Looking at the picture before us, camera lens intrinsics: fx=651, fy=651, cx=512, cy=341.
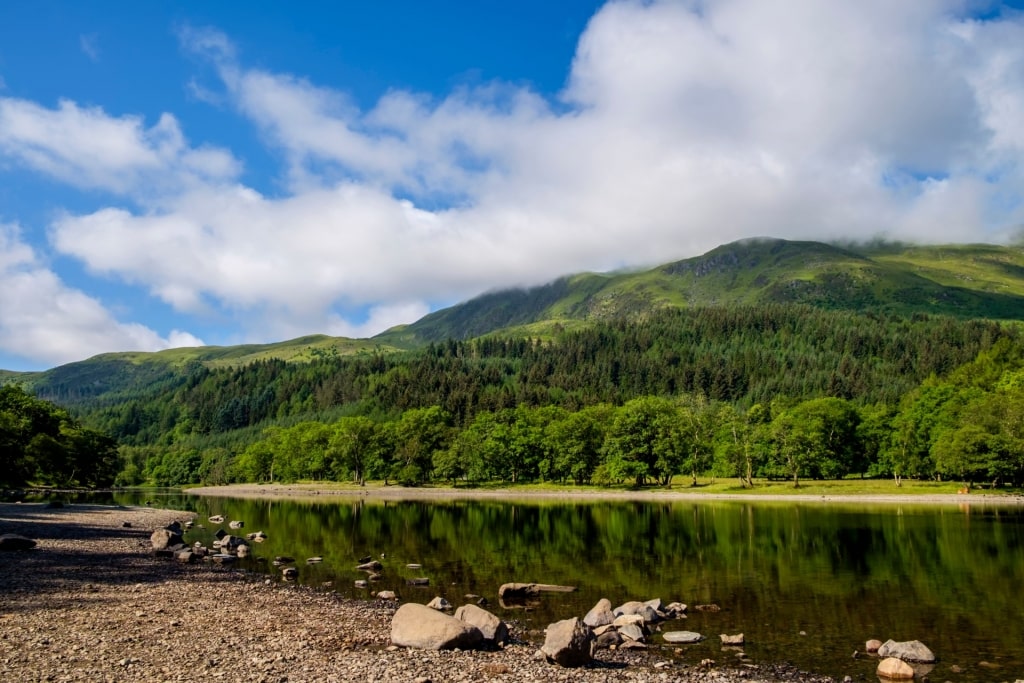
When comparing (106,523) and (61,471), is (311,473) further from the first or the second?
(106,523)

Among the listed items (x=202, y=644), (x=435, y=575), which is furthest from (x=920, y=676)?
(x=435, y=575)

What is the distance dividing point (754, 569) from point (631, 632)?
20053 mm

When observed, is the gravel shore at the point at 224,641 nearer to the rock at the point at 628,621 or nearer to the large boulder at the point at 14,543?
the rock at the point at 628,621

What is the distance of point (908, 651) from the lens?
23156mm

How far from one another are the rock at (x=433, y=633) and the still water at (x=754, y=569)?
4575mm

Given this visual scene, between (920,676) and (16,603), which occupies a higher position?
(16,603)

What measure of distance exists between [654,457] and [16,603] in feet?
422

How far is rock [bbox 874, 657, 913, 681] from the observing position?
21172 mm

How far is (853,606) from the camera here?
31641 millimetres

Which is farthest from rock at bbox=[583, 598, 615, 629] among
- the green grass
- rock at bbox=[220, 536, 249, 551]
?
the green grass

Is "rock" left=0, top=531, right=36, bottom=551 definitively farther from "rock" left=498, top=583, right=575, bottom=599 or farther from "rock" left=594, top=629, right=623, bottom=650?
"rock" left=594, top=629, right=623, bottom=650

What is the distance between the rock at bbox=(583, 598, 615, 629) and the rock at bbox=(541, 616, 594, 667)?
652 cm

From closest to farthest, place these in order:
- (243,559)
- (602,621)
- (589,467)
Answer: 1. (602,621)
2. (243,559)
3. (589,467)

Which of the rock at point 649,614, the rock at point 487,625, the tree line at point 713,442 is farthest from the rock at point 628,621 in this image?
the tree line at point 713,442
